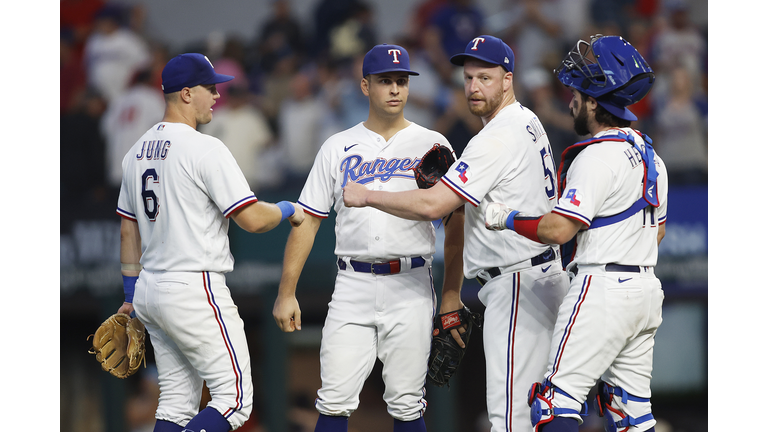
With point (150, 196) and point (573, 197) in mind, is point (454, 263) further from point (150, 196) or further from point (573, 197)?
point (150, 196)

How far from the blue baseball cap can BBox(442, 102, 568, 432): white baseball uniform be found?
26.2 inches

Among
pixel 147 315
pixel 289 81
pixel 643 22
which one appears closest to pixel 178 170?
pixel 147 315

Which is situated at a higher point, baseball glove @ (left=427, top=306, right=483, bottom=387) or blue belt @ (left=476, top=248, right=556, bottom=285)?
blue belt @ (left=476, top=248, right=556, bottom=285)

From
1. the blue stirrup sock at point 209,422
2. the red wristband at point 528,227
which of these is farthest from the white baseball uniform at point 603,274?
the blue stirrup sock at point 209,422

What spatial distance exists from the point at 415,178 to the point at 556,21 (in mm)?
5967

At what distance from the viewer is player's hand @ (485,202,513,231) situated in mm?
3500

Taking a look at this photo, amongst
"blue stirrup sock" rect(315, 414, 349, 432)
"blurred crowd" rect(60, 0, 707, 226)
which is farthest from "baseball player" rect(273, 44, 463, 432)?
"blurred crowd" rect(60, 0, 707, 226)

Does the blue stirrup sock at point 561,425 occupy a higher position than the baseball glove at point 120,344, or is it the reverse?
the baseball glove at point 120,344

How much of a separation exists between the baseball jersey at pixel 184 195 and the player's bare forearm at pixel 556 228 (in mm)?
1494

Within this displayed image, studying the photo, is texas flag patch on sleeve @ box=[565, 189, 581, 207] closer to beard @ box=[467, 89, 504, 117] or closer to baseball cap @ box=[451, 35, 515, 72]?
beard @ box=[467, 89, 504, 117]

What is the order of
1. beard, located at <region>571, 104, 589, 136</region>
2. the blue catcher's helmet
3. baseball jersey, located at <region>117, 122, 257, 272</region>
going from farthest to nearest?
1. baseball jersey, located at <region>117, 122, 257, 272</region>
2. beard, located at <region>571, 104, 589, 136</region>
3. the blue catcher's helmet

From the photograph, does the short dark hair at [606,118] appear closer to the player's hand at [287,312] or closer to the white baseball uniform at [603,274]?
the white baseball uniform at [603,274]

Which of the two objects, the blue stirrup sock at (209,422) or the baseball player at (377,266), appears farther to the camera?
the baseball player at (377,266)

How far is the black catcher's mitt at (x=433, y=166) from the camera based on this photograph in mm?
3965
